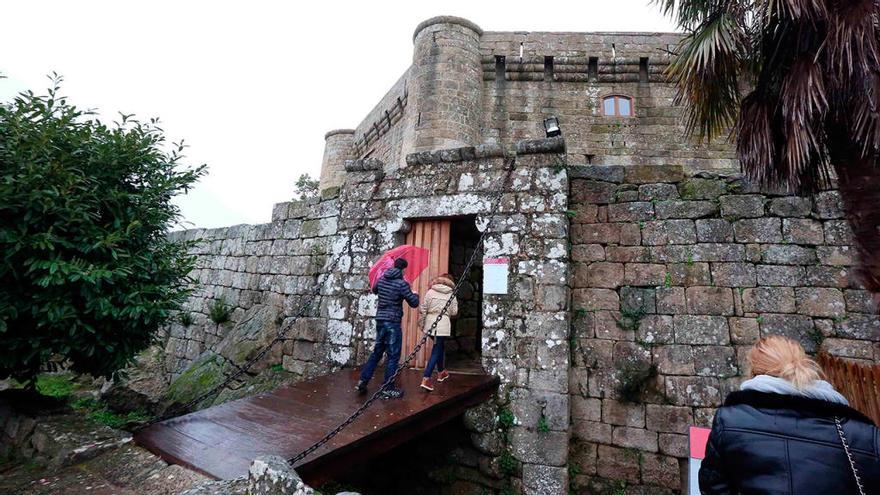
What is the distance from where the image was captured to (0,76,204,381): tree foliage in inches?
138

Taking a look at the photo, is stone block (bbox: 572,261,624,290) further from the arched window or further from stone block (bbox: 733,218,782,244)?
the arched window

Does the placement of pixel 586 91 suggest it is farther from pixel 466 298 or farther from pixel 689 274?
pixel 689 274

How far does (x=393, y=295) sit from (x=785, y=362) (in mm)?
3158

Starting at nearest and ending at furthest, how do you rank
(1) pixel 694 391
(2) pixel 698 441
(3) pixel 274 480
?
(3) pixel 274 480 < (2) pixel 698 441 < (1) pixel 694 391

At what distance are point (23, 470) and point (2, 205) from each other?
2.23m

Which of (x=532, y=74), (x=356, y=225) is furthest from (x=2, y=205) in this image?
(x=532, y=74)

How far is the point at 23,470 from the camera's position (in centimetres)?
328

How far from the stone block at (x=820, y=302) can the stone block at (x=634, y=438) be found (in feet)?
7.01

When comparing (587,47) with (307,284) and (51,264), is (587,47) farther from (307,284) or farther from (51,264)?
(51,264)

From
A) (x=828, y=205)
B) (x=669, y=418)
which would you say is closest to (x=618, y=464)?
(x=669, y=418)

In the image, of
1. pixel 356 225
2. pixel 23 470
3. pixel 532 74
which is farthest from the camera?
pixel 532 74

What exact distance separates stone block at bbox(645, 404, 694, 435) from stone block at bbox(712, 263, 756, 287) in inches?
59.4

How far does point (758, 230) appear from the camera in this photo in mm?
4559

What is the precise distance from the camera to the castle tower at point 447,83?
8.30 metres
